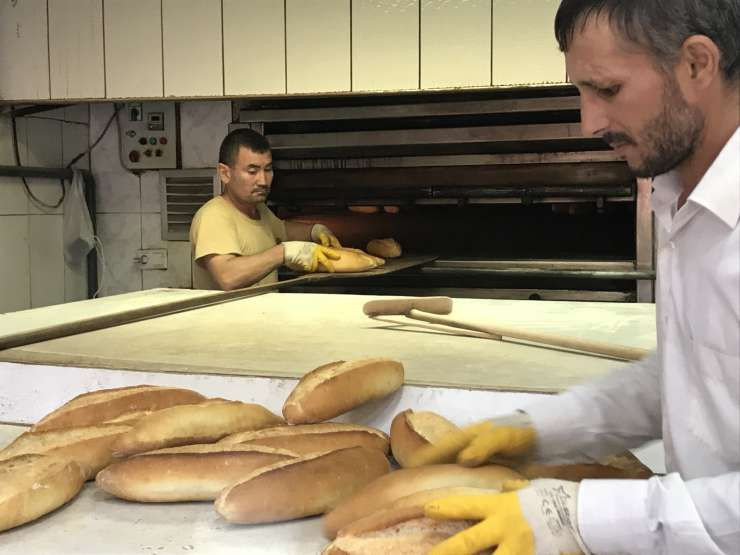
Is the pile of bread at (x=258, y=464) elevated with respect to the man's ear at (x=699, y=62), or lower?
lower

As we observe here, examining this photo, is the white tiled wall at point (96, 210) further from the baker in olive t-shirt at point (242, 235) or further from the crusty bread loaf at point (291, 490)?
the crusty bread loaf at point (291, 490)

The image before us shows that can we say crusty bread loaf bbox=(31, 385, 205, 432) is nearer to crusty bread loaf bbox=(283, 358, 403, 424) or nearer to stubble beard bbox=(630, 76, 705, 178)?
crusty bread loaf bbox=(283, 358, 403, 424)

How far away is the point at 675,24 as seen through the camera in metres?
0.86

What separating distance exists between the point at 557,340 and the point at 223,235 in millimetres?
2318

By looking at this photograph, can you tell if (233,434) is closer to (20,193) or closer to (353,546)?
(353,546)

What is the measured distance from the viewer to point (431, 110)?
3789mm

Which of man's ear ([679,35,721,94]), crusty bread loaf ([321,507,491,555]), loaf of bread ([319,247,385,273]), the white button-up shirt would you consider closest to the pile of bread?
crusty bread loaf ([321,507,491,555])

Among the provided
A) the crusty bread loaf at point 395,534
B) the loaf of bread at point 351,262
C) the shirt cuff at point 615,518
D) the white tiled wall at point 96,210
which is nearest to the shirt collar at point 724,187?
the shirt cuff at point 615,518

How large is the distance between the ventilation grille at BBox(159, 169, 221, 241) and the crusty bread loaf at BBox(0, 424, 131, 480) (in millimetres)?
3271

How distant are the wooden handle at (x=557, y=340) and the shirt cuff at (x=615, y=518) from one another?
0.72 metres

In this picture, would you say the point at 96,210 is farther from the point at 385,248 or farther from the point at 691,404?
the point at 691,404

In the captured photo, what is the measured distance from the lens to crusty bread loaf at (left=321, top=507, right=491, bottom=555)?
81 cm

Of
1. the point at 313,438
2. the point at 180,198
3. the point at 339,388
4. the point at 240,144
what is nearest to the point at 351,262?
the point at 240,144

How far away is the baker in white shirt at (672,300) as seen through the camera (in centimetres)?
81
